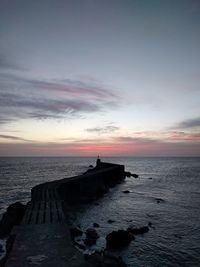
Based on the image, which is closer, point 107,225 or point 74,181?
point 107,225

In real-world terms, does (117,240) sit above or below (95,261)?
below

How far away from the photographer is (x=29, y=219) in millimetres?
11758

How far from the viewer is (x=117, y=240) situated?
546 inches

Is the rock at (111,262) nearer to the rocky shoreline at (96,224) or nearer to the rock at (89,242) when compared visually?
the rocky shoreline at (96,224)

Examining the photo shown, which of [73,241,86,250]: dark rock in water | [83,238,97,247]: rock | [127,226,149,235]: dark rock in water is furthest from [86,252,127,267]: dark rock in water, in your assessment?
[127,226,149,235]: dark rock in water

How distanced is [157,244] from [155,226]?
3.60 meters

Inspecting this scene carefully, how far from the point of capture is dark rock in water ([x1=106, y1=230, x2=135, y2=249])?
1362 centimetres

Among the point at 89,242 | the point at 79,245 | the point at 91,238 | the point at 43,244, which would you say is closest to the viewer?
the point at 43,244

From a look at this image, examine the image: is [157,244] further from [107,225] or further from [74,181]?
[74,181]

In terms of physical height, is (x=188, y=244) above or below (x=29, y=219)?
below

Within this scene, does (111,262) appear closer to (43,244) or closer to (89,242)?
(43,244)

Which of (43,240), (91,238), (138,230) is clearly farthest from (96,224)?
(43,240)

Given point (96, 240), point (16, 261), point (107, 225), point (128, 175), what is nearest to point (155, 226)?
point (107, 225)

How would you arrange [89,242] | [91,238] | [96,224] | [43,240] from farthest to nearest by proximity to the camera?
[96,224] < [91,238] < [89,242] < [43,240]
